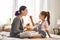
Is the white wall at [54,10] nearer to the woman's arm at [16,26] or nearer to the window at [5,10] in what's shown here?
the window at [5,10]

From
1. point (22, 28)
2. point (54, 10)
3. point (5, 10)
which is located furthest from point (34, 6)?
point (22, 28)

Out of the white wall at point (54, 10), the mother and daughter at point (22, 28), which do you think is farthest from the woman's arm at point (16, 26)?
the white wall at point (54, 10)

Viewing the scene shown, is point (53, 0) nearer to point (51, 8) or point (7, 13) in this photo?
point (51, 8)

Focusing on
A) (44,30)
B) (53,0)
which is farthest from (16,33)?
(53,0)

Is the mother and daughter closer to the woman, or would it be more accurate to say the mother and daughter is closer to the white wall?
the woman

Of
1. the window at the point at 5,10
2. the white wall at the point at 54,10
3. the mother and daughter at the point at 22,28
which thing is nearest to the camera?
the mother and daughter at the point at 22,28

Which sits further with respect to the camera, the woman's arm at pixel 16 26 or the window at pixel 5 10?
the window at pixel 5 10

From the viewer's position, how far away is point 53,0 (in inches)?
203

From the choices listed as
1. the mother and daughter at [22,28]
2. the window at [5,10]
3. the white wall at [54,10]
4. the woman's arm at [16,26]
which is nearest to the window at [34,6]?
the white wall at [54,10]

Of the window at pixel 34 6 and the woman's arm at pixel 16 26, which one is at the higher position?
the window at pixel 34 6

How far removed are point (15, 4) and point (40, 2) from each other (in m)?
0.85

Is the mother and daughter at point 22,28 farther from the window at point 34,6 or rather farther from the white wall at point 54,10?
the white wall at point 54,10

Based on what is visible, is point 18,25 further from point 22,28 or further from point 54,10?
point 54,10

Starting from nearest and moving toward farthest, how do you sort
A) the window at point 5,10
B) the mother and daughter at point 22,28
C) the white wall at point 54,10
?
1. the mother and daughter at point 22,28
2. the window at point 5,10
3. the white wall at point 54,10
